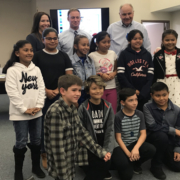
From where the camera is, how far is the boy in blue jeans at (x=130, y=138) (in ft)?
5.92

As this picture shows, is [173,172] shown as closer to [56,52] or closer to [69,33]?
[56,52]

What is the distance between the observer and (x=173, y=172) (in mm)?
1900

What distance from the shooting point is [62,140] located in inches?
53.9

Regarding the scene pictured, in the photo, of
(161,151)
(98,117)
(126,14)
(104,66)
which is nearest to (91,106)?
(98,117)

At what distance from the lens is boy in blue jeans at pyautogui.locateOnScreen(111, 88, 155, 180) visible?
1804 millimetres

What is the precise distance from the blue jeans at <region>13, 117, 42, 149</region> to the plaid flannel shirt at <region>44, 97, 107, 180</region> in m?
0.36

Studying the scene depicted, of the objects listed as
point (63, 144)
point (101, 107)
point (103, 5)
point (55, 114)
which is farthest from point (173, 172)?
point (103, 5)

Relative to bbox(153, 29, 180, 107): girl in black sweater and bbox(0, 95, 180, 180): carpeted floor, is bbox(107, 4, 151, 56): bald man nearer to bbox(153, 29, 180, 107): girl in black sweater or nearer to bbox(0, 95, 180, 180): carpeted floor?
bbox(153, 29, 180, 107): girl in black sweater

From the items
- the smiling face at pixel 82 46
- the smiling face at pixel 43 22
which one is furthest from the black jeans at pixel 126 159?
the smiling face at pixel 43 22

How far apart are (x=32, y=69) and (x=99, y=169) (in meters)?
1.02

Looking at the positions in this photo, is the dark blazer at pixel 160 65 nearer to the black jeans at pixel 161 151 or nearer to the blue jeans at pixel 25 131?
the black jeans at pixel 161 151

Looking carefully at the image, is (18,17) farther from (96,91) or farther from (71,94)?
A: (71,94)

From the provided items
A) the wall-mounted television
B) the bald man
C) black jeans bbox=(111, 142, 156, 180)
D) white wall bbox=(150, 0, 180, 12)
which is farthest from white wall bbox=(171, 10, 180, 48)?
black jeans bbox=(111, 142, 156, 180)

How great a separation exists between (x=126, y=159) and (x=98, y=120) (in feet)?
1.37
